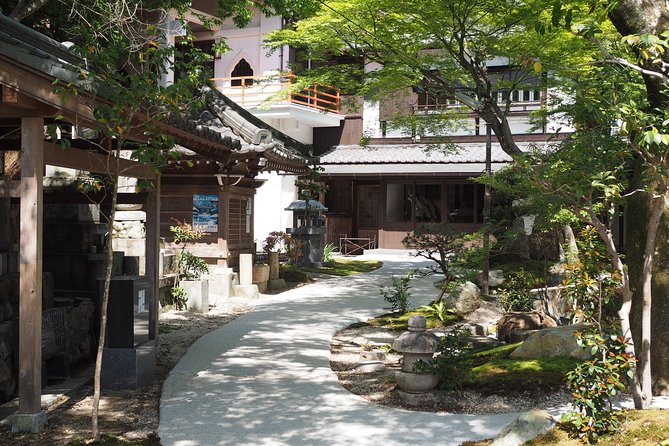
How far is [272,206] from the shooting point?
26.7m

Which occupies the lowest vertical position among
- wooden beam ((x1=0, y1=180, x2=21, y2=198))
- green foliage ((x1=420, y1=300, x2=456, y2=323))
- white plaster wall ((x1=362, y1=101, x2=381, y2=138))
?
green foliage ((x1=420, y1=300, x2=456, y2=323))

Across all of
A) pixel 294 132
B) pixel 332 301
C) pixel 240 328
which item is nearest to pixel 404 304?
pixel 332 301

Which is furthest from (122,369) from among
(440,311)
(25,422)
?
(440,311)

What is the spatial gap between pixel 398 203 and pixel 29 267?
22.4m

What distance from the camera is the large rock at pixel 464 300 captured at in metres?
13.0

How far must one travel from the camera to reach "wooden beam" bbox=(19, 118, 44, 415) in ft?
19.0

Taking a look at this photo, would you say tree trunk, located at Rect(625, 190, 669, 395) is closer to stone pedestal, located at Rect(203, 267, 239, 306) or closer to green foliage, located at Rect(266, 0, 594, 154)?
green foliage, located at Rect(266, 0, 594, 154)

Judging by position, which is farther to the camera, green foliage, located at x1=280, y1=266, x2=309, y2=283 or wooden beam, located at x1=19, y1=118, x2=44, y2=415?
green foliage, located at x1=280, y1=266, x2=309, y2=283

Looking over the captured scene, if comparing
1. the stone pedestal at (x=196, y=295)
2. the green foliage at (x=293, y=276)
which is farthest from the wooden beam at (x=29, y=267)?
the green foliage at (x=293, y=276)

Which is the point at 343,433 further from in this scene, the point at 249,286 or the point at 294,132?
the point at 294,132

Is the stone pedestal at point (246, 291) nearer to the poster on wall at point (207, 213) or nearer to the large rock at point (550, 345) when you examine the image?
the poster on wall at point (207, 213)

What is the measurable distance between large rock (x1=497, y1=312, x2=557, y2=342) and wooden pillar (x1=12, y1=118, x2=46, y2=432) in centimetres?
665

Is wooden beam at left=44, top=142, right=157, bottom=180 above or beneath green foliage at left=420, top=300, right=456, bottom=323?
above

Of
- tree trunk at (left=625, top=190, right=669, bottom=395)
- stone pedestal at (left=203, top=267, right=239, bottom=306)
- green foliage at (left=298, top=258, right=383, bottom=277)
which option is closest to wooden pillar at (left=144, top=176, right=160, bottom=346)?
tree trunk at (left=625, top=190, right=669, bottom=395)
